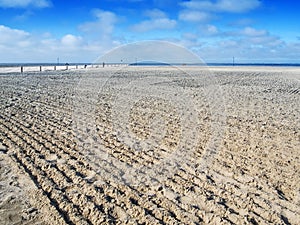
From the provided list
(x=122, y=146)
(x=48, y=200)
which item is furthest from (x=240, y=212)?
(x=122, y=146)

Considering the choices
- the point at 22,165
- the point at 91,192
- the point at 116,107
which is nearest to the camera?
the point at 91,192

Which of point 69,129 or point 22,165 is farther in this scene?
point 69,129

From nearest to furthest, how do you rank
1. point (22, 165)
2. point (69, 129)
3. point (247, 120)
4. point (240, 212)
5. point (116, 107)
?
1. point (240, 212)
2. point (22, 165)
3. point (69, 129)
4. point (247, 120)
5. point (116, 107)

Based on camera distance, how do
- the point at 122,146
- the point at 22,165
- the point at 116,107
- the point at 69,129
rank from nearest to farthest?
the point at 22,165 → the point at 122,146 → the point at 69,129 → the point at 116,107

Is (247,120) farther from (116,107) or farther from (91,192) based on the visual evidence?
(91,192)

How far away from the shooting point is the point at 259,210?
4633mm

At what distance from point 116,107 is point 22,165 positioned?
24.3ft

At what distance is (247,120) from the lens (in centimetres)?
1101

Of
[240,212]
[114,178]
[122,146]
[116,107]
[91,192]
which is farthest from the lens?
[116,107]

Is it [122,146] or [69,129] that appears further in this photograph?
[69,129]

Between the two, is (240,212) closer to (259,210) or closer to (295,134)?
(259,210)

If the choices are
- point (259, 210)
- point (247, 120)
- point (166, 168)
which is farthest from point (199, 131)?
point (259, 210)

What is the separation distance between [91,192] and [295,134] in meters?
6.33

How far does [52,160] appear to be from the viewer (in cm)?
644
